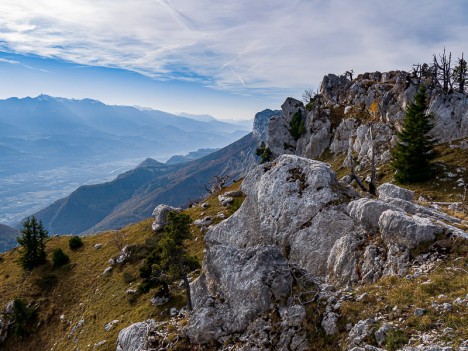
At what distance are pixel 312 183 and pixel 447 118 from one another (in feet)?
208

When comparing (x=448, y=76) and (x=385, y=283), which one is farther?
(x=448, y=76)

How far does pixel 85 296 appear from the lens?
5553 cm

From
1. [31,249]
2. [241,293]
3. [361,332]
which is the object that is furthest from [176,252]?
[31,249]

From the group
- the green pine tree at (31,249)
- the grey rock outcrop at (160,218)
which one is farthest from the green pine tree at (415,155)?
→ the green pine tree at (31,249)

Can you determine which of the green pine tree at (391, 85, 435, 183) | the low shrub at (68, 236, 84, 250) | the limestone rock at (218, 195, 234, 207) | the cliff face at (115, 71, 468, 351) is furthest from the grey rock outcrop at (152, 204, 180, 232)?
the green pine tree at (391, 85, 435, 183)

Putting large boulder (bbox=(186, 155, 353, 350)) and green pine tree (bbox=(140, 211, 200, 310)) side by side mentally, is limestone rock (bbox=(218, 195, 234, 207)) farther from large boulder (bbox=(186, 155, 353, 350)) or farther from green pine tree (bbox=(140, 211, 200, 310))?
large boulder (bbox=(186, 155, 353, 350))

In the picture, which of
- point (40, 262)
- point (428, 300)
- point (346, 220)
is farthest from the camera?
point (40, 262)

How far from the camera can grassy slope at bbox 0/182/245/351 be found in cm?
4412

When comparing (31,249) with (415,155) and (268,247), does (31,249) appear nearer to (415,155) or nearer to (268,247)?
(268,247)

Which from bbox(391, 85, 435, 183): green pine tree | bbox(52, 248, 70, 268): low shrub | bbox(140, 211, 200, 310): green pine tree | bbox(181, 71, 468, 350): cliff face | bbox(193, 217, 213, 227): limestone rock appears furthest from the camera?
bbox(52, 248, 70, 268): low shrub

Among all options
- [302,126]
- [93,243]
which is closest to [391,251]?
[93,243]

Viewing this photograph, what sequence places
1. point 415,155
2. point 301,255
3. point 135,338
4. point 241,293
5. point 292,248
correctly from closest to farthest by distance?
1. point 241,293
2. point 135,338
3. point 301,255
4. point 292,248
5. point 415,155

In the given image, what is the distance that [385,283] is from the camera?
16.7 metres

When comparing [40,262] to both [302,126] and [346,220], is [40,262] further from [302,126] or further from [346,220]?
[302,126]
